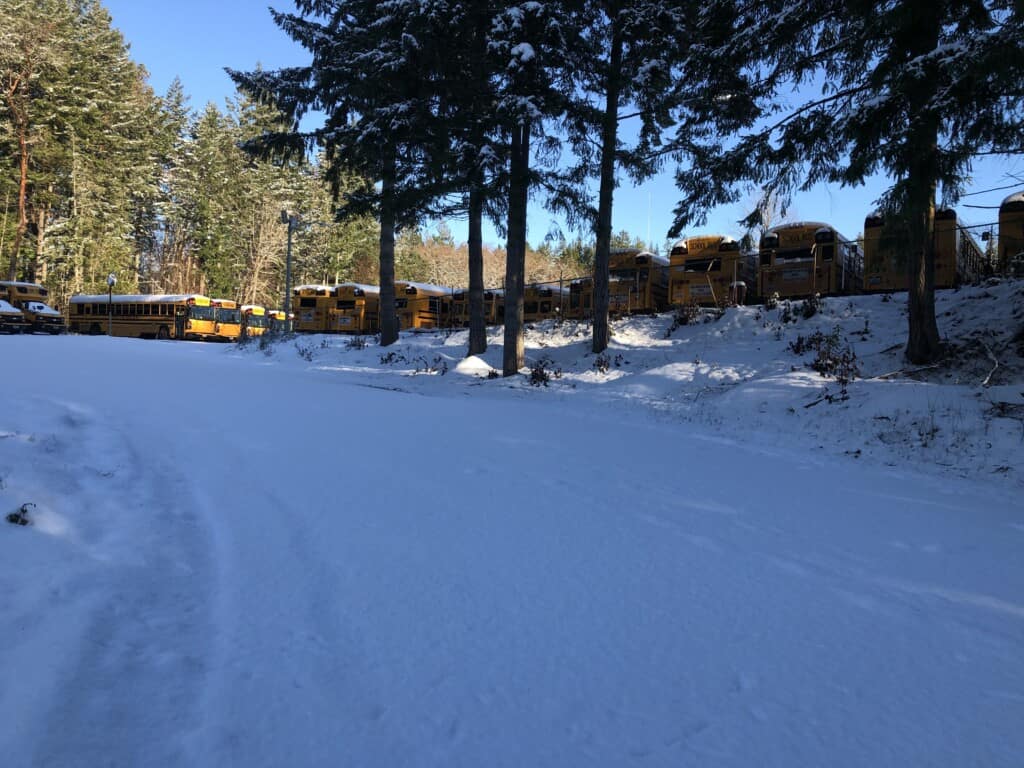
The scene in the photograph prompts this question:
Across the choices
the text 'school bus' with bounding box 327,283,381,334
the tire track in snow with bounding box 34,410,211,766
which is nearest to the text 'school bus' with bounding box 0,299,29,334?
the text 'school bus' with bounding box 327,283,381,334

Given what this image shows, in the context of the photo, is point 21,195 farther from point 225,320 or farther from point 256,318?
point 225,320

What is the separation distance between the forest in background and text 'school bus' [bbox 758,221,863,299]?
1890cm

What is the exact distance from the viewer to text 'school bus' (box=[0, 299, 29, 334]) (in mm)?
28953

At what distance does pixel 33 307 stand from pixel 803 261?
39.4 metres

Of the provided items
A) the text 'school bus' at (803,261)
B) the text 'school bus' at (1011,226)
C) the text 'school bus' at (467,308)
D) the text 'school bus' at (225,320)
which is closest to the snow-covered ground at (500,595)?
the text 'school bus' at (1011,226)

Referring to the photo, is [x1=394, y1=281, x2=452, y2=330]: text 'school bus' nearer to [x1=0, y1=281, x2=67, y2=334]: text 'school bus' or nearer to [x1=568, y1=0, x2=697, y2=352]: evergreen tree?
[x1=568, y1=0, x2=697, y2=352]: evergreen tree

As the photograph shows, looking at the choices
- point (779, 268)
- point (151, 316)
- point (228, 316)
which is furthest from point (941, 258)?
point (151, 316)

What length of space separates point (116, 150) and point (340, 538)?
183 feet

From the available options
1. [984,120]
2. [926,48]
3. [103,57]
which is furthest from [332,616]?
[103,57]

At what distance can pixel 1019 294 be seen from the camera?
10.5m

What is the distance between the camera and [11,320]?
29297 millimetres

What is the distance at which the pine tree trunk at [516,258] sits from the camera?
1414 centimetres

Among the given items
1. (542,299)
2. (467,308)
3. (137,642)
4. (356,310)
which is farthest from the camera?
(356,310)

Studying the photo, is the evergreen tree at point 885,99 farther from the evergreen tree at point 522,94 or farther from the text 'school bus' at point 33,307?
the text 'school bus' at point 33,307
